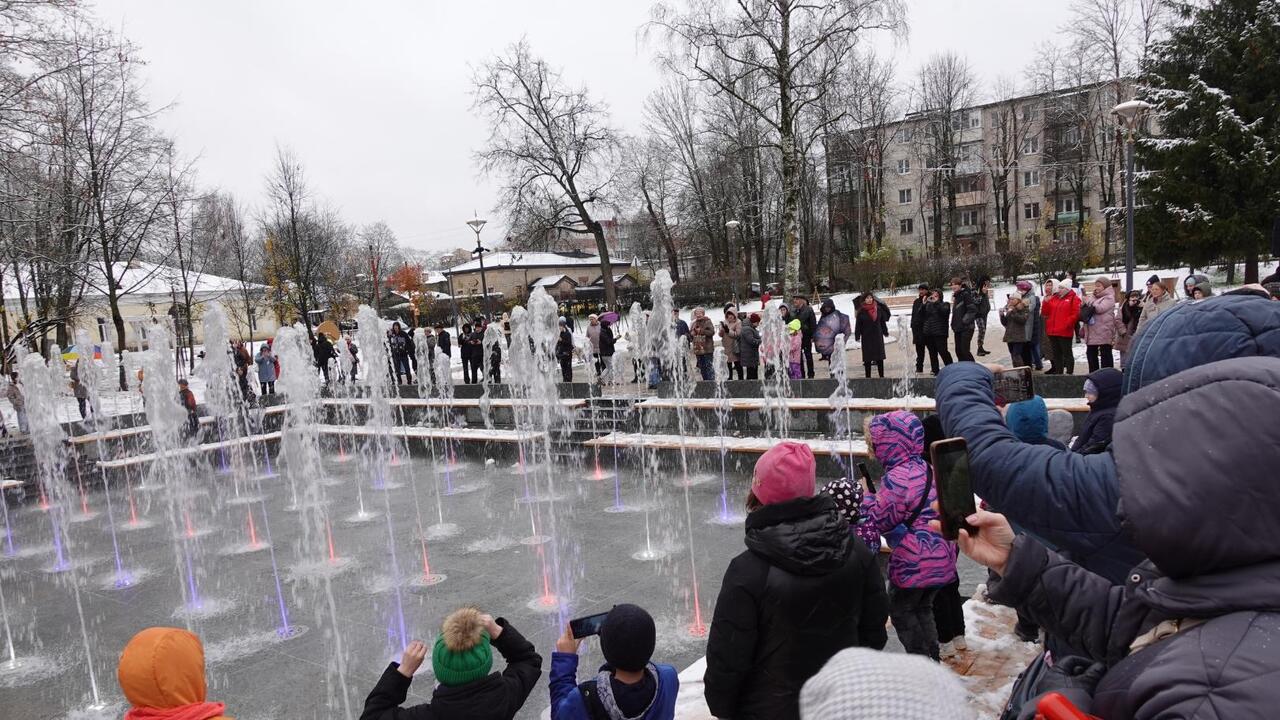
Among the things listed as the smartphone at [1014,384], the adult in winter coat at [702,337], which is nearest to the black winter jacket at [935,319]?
the adult in winter coat at [702,337]

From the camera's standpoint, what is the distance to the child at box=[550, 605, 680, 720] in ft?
8.59

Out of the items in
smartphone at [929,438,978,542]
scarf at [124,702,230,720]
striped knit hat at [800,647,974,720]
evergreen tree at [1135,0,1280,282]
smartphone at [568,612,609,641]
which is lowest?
smartphone at [568,612,609,641]

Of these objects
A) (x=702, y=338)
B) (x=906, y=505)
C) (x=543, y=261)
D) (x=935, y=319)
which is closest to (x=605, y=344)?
Answer: (x=702, y=338)

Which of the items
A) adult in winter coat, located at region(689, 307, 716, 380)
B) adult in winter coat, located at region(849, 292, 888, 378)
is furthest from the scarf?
Result: adult in winter coat, located at region(689, 307, 716, 380)

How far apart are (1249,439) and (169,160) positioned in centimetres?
3029

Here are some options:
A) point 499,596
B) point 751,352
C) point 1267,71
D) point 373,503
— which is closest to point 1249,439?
point 499,596

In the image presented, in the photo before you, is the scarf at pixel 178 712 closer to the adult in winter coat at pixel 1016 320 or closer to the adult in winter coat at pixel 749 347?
the adult in winter coat at pixel 1016 320

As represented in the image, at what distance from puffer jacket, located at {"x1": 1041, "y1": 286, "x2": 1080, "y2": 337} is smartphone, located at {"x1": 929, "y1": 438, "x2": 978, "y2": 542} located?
1257 centimetres

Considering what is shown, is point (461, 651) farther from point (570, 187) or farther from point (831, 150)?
point (831, 150)

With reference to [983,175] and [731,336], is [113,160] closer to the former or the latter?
[731,336]

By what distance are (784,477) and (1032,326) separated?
38.1 feet

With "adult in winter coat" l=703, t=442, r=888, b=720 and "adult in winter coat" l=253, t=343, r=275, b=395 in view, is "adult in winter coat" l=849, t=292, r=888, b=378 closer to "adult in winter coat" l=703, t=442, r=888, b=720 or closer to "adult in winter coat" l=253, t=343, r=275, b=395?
"adult in winter coat" l=703, t=442, r=888, b=720

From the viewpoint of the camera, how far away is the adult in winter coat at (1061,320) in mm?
12609

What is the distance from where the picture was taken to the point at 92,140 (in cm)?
2298
